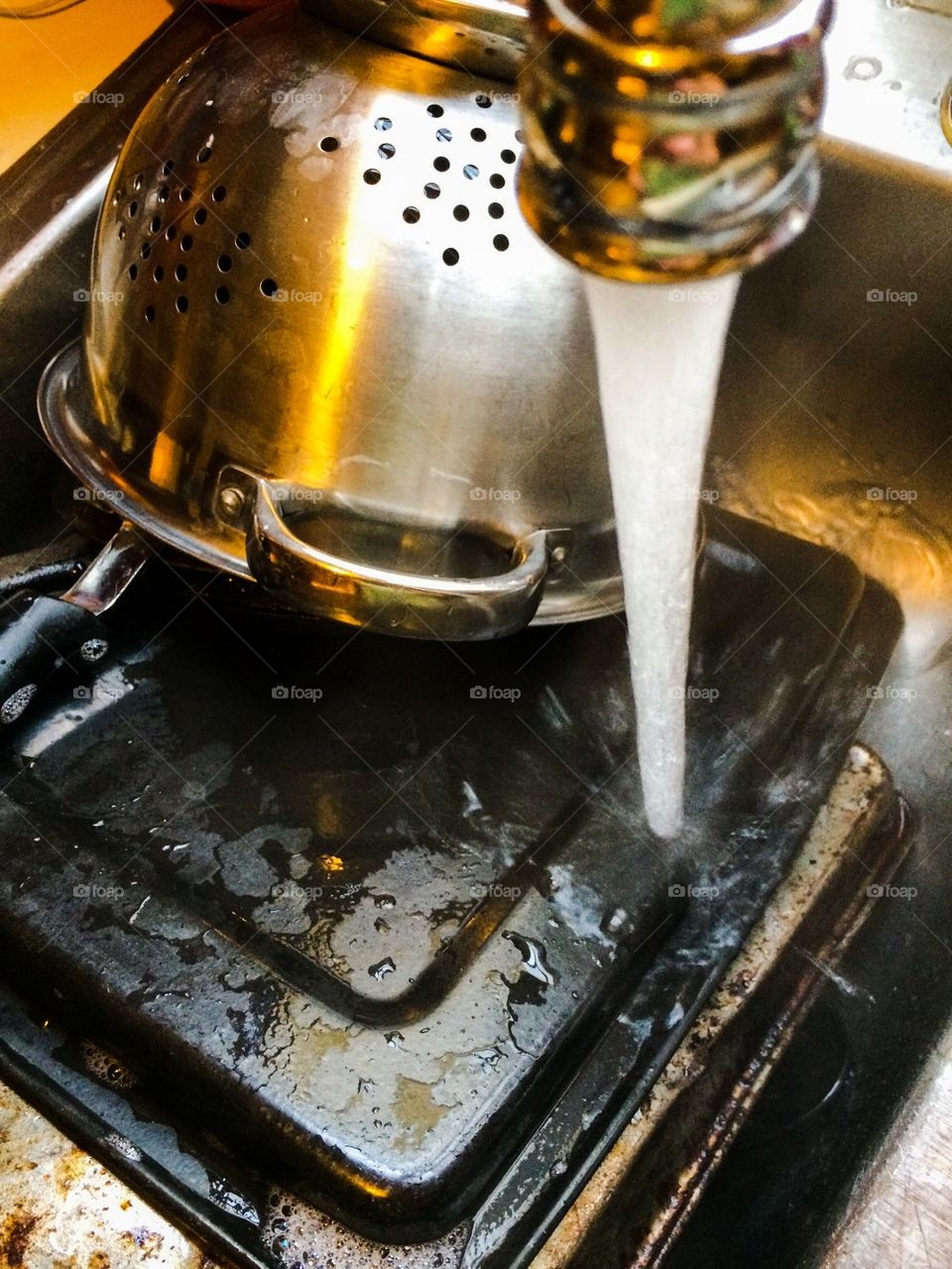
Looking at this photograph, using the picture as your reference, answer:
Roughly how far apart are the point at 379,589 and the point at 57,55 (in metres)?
1.03

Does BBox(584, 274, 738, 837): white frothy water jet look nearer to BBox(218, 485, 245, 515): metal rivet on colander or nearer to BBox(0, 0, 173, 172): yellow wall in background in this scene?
BBox(218, 485, 245, 515): metal rivet on colander

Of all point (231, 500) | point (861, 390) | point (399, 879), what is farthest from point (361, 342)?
point (861, 390)

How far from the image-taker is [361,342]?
2.65 feet

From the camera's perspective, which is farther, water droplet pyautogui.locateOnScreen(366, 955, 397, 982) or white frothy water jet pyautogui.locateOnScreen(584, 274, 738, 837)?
water droplet pyautogui.locateOnScreen(366, 955, 397, 982)

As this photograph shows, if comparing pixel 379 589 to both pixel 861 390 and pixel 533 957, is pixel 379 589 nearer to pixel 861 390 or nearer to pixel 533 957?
pixel 533 957

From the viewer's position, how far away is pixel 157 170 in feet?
2.95

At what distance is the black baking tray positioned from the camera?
717 mm

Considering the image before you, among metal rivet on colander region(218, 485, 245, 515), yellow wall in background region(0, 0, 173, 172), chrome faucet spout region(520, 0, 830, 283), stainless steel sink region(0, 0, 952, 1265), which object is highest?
chrome faucet spout region(520, 0, 830, 283)

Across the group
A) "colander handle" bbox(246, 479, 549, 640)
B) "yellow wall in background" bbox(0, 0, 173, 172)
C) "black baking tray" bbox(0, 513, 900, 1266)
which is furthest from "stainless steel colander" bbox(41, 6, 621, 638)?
"yellow wall in background" bbox(0, 0, 173, 172)

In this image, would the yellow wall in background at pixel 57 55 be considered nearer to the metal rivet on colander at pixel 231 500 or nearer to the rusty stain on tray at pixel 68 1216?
the metal rivet on colander at pixel 231 500

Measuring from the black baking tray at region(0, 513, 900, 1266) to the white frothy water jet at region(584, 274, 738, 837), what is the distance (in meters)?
0.06

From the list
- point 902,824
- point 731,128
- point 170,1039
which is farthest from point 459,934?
point 731,128

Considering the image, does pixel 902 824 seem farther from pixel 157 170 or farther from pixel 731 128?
pixel 157 170

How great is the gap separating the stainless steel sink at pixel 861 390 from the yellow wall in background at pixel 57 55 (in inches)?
2.6
